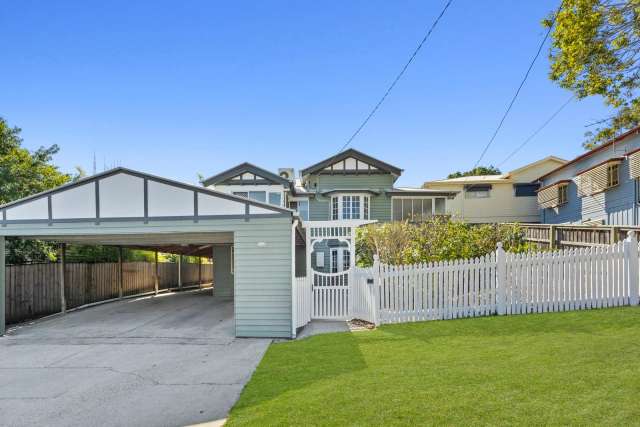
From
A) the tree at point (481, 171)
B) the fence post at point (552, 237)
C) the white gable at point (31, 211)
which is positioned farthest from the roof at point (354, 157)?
the tree at point (481, 171)

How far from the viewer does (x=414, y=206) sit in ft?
71.0

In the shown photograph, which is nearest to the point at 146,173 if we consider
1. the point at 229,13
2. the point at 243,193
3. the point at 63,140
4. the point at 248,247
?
the point at 248,247

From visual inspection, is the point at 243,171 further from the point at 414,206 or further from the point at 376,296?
the point at 376,296

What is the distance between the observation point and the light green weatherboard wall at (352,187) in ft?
69.0

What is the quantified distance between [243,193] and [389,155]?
9196mm

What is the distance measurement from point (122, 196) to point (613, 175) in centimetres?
1923

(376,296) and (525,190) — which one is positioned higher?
(525,190)

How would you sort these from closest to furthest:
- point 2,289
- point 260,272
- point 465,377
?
point 465,377
point 260,272
point 2,289

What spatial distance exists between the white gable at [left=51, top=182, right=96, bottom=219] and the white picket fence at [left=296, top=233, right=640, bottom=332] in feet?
17.2

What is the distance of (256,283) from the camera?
29.2ft

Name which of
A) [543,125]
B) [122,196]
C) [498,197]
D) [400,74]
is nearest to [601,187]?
[543,125]

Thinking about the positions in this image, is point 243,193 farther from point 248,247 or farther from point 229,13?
point 248,247

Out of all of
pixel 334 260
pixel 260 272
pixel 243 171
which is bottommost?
pixel 334 260

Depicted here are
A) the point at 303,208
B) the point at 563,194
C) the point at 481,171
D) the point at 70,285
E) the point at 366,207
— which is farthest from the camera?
the point at 481,171
